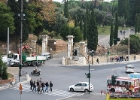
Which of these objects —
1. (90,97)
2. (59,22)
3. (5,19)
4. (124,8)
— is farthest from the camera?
(124,8)

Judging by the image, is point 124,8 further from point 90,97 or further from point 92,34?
point 90,97

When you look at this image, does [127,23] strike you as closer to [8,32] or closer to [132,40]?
[132,40]

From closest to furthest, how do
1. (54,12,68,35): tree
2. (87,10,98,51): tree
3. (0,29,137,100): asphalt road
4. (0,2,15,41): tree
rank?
1. (0,29,137,100): asphalt road
2. (0,2,15,41): tree
3. (87,10,98,51): tree
4. (54,12,68,35): tree

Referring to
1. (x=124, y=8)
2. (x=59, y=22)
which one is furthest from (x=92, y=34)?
(x=124, y=8)

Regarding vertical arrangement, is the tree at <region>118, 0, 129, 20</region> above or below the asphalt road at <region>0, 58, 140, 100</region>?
above

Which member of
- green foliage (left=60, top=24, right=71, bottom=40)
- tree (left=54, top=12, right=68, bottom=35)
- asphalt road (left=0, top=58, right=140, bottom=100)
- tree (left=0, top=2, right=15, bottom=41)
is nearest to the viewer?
asphalt road (left=0, top=58, right=140, bottom=100)

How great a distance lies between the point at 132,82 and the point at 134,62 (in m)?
33.9

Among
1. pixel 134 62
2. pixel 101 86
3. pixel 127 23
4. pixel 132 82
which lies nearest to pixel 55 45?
pixel 134 62

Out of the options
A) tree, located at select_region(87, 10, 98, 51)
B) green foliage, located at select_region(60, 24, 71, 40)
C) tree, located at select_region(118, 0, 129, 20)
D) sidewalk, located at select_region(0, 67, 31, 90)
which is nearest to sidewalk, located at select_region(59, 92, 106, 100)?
sidewalk, located at select_region(0, 67, 31, 90)

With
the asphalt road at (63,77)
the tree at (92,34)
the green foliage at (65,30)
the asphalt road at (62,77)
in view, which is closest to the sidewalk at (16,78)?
the asphalt road at (62,77)

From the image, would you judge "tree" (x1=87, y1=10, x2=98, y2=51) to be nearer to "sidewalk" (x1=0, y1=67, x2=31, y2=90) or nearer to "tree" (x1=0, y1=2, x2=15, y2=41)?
"tree" (x1=0, y1=2, x2=15, y2=41)

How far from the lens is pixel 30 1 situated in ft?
246

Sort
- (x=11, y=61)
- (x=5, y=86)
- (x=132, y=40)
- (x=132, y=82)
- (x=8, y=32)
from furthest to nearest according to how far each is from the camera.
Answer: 1. (x=132, y=40)
2. (x=8, y=32)
3. (x=11, y=61)
4. (x=5, y=86)
5. (x=132, y=82)

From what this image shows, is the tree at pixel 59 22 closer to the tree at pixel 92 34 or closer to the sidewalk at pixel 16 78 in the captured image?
the tree at pixel 92 34
